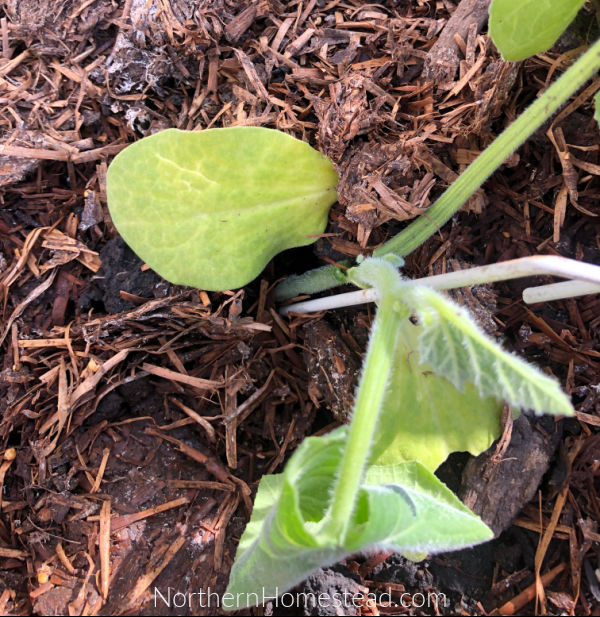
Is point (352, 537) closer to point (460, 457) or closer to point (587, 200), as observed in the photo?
point (460, 457)

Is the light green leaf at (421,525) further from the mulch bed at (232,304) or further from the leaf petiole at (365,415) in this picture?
the mulch bed at (232,304)

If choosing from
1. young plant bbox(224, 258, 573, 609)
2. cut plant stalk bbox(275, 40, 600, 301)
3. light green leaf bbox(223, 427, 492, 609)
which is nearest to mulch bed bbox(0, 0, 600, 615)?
A: cut plant stalk bbox(275, 40, 600, 301)

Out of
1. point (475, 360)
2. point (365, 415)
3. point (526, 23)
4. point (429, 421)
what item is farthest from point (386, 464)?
point (526, 23)

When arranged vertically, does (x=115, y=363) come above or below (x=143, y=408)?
above

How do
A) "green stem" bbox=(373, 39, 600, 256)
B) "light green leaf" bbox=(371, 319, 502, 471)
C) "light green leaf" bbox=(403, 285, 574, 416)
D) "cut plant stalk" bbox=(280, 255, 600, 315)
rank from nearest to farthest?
"light green leaf" bbox=(403, 285, 574, 416) → "cut plant stalk" bbox=(280, 255, 600, 315) → "green stem" bbox=(373, 39, 600, 256) → "light green leaf" bbox=(371, 319, 502, 471)

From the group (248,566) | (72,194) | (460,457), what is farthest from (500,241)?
(72,194)

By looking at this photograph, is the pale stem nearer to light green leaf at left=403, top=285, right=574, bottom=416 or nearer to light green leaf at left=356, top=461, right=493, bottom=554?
light green leaf at left=403, top=285, right=574, bottom=416

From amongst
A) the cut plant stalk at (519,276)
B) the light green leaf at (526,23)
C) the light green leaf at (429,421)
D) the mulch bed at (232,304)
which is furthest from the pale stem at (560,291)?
the light green leaf at (526,23)
